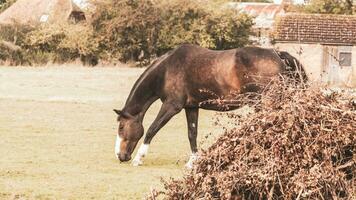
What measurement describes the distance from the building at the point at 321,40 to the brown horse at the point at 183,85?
31341 mm

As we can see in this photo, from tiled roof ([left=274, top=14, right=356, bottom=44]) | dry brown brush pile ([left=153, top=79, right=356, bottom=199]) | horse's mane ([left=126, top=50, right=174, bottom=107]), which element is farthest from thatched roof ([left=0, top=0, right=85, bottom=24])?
dry brown brush pile ([left=153, top=79, right=356, bottom=199])

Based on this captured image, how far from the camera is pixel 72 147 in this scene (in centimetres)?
1767

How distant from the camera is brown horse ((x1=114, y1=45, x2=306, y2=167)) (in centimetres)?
1488

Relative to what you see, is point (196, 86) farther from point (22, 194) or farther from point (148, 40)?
point (148, 40)

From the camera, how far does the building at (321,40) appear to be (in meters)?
46.9

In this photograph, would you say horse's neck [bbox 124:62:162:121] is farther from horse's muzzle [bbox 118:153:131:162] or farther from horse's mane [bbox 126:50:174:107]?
horse's muzzle [bbox 118:153:131:162]

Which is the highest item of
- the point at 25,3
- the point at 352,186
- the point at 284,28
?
the point at 352,186

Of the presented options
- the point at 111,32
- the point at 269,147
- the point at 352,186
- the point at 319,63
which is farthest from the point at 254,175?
the point at 111,32

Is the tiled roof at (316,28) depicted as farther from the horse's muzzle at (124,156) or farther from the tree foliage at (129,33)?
the horse's muzzle at (124,156)

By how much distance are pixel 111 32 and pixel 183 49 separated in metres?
41.6

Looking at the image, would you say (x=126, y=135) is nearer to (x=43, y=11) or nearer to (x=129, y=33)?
(x=129, y=33)

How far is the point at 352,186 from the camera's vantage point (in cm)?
779

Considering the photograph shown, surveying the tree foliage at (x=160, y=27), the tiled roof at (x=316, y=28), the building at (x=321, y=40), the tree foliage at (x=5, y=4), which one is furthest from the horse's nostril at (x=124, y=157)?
the tree foliage at (x=5, y=4)

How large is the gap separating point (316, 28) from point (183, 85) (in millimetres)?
35548
